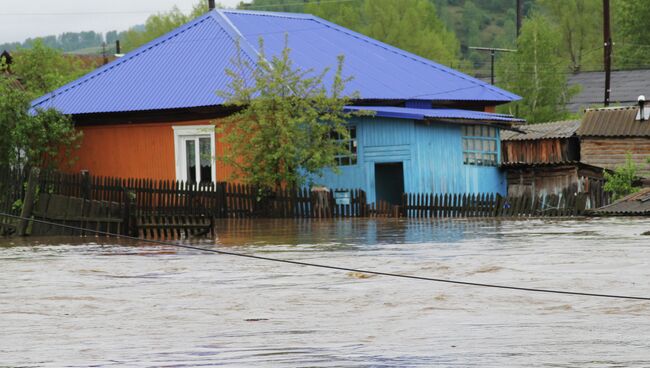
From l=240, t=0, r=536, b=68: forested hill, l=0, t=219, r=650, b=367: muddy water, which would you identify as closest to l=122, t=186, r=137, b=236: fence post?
l=0, t=219, r=650, b=367: muddy water

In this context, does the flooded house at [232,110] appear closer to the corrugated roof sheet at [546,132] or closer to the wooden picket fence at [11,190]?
the corrugated roof sheet at [546,132]

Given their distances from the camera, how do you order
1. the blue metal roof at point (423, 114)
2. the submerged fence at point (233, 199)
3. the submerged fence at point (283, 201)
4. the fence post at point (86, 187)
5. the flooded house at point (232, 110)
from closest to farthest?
the fence post at point (86, 187) < the submerged fence at point (283, 201) < the submerged fence at point (233, 199) < the blue metal roof at point (423, 114) < the flooded house at point (232, 110)

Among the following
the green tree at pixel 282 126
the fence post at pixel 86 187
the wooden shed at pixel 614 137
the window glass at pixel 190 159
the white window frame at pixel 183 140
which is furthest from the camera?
the wooden shed at pixel 614 137

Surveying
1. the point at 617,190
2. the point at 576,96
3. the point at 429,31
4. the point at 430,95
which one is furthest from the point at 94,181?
the point at 429,31

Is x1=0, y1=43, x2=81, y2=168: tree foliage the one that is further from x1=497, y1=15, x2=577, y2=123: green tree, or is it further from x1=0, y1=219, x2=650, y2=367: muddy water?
x1=497, y1=15, x2=577, y2=123: green tree

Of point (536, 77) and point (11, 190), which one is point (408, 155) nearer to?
point (11, 190)

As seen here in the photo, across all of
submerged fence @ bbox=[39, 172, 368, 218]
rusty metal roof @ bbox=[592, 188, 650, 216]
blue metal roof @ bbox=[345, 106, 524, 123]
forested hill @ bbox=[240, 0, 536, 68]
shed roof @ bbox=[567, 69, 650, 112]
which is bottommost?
rusty metal roof @ bbox=[592, 188, 650, 216]

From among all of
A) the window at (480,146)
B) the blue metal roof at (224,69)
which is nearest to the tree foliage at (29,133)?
the blue metal roof at (224,69)

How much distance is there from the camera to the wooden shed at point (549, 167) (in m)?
36.6

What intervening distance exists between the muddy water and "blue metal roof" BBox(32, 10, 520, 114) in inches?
603

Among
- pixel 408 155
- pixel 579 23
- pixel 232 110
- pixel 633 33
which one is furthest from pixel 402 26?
pixel 408 155

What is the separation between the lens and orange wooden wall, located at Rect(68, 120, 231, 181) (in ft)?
116

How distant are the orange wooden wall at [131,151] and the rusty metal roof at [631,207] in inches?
425

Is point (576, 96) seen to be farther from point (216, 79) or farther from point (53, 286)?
point (53, 286)
